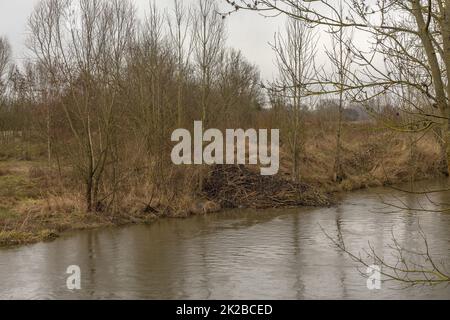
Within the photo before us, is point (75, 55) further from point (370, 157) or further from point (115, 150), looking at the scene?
point (370, 157)

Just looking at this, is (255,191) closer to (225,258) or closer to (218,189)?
(218,189)

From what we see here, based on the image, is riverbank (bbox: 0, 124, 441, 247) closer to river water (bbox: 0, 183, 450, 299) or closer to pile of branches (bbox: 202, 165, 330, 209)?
pile of branches (bbox: 202, 165, 330, 209)

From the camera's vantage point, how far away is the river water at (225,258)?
788 cm

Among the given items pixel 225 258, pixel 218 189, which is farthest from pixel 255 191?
pixel 225 258

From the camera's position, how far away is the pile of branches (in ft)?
57.8

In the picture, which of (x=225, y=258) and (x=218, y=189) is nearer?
(x=225, y=258)

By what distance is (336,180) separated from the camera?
2211cm

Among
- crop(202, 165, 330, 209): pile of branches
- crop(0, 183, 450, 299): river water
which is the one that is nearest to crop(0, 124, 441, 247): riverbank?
crop(202, 165, 330, 209): pile of branches

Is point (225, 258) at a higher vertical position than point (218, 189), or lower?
lower

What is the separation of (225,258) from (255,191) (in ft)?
27.7

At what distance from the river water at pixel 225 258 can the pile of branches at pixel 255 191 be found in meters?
2.18

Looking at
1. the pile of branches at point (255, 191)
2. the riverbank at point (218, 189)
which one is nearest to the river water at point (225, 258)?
the riverbank at point (218, 189)

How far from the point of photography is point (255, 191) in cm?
1838

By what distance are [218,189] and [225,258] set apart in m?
8.34
